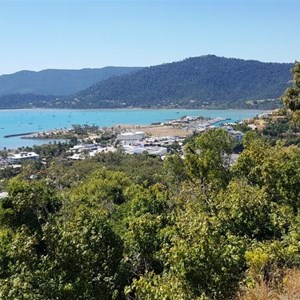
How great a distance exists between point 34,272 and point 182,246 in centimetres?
190

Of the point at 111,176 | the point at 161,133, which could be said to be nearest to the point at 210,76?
the point at 161,133

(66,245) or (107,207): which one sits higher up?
(66,245)

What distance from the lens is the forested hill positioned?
571ft

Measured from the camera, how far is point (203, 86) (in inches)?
7195

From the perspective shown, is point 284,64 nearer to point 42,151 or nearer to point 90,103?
point 90,103

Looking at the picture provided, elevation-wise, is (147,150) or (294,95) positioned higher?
(294,95)

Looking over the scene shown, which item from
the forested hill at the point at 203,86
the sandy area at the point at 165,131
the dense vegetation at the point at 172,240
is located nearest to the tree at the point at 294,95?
the dense vegetation at the point at 172,240

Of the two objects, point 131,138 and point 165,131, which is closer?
point 131,138

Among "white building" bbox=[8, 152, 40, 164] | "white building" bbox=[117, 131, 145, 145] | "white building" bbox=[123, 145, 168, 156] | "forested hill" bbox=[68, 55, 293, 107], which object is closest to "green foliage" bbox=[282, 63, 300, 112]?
"white building" bbox=[123, 145, 168, 156]

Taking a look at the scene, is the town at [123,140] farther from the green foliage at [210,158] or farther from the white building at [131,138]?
the green foliage at [210,158]

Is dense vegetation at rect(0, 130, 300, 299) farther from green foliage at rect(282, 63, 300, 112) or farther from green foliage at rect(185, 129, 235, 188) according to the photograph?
green foliage at rect(282, 63, 300, 112)

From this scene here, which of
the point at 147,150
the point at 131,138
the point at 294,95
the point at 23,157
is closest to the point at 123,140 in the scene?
the point at 131,138

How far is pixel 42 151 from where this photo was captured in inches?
2557

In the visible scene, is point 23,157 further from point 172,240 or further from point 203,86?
point 203,86
